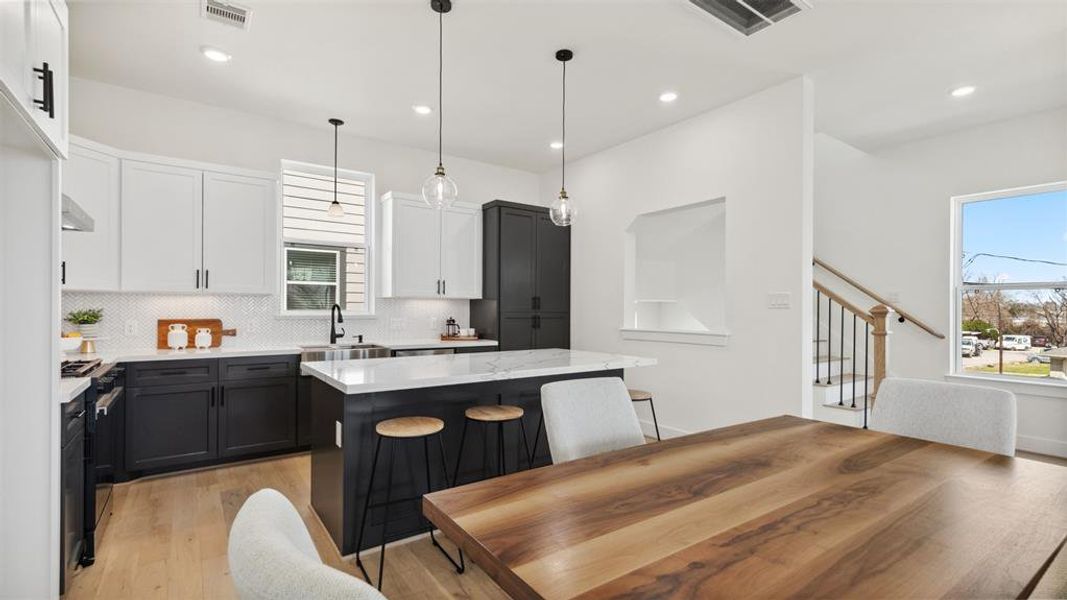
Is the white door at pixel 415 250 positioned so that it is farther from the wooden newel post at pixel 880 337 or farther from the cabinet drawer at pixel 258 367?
the wooden newel post at pixel 880 337

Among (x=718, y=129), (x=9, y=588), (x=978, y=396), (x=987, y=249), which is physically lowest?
(x=9, y=588)

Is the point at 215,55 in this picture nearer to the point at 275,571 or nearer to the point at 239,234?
the point at 239,234

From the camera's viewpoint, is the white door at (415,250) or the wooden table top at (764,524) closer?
the wooden table top at (764,524)

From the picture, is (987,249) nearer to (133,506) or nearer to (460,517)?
(460,517)

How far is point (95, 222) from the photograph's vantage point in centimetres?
345

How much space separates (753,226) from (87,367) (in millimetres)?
4376

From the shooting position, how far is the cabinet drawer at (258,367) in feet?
12.4

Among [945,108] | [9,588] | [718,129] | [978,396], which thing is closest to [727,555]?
[978,396]

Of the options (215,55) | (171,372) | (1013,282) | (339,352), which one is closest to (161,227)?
(171,372)

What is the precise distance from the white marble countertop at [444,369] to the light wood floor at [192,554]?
843 millimetres

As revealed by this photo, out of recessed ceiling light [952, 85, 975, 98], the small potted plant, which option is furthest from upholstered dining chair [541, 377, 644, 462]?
recessed ceiling light [952, 85, 975, 98]

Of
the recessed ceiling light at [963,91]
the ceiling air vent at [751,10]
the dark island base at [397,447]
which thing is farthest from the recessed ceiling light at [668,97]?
the dark island base at [397,447]

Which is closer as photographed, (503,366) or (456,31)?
(503,366)

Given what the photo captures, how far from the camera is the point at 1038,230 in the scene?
14.1 feet
